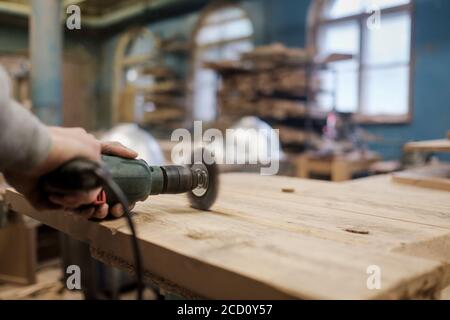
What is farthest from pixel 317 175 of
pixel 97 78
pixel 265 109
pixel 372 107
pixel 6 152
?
pixel 97 78

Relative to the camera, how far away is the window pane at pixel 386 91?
16.0 ft

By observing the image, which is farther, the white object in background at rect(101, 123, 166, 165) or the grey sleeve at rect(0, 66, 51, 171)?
the white object in background at rect(101, 123, 166, 165)

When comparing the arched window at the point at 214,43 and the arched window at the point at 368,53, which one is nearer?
the arched window at the point at 368,53

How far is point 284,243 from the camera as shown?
68cm

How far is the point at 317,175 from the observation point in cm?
418

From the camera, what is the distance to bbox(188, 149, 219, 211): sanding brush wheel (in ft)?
3.29

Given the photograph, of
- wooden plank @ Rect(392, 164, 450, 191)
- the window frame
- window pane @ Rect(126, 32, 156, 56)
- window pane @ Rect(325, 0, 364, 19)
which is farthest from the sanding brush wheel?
window pane @ Rect(126, 32, 156, 56)

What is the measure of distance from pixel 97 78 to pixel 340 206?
981cm

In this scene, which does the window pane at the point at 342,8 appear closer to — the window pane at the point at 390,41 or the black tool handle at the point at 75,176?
the window pane at the point at 390,41

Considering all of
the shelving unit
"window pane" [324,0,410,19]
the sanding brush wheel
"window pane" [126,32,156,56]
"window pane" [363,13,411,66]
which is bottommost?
the sanding brush wheel

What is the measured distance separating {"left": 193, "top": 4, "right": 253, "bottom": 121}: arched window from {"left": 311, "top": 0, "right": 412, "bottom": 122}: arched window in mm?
1380

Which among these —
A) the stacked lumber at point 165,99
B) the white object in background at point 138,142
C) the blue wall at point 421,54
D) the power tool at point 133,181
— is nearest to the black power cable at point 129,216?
the power tool at point 133,181

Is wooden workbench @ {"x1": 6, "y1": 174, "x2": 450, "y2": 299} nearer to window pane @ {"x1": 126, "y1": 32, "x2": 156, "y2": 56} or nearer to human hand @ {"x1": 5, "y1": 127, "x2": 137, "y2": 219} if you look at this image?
human hand @ {"x1": 5, "y1": 127, "x2": 137, "y2": 219}
